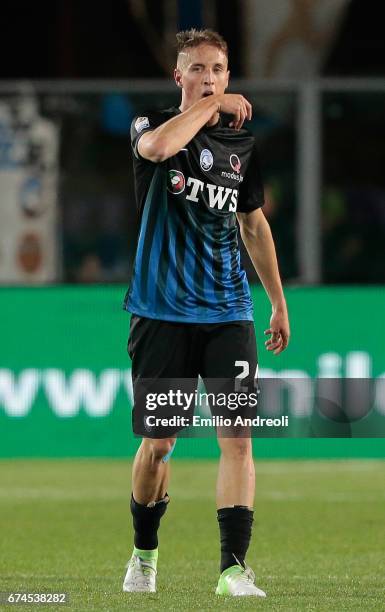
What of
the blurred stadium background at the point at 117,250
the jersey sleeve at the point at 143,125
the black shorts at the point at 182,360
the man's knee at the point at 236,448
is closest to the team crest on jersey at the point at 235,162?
the jersey sleeve at the point at 143,125

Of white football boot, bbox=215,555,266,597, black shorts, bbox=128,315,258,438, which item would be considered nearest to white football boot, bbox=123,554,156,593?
white football boot, bbox=215,555,266,597

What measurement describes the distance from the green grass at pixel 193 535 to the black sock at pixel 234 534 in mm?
185

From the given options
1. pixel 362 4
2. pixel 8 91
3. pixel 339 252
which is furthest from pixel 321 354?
pixel 362 4

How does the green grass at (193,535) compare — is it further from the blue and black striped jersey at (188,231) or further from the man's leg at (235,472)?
the blue and black striped jersey at (188,231)

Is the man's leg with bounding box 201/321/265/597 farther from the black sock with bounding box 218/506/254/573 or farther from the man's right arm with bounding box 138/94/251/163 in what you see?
the man's right arm with bounding box 138/94/251/163

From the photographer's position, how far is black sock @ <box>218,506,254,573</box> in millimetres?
6883

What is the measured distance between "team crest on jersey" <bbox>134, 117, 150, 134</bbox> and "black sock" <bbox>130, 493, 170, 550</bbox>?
5.25ft

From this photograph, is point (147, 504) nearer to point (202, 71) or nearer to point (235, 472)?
point (235, 472)

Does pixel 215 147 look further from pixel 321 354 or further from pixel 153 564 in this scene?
pixel 321 354

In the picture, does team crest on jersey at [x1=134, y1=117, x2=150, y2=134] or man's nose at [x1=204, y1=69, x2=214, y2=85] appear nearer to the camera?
man's nose at [x1=204, y1=69, x2=214, y2=85]

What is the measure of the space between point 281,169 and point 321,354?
175cm

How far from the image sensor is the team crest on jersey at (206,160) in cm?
702

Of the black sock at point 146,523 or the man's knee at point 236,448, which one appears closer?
the man's knee at point 236,448

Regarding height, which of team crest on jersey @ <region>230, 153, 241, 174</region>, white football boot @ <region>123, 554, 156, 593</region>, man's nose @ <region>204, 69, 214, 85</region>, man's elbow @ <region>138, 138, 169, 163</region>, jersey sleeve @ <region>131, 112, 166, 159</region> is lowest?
white football boot @ <region>123, 554, 156, 593</region>
